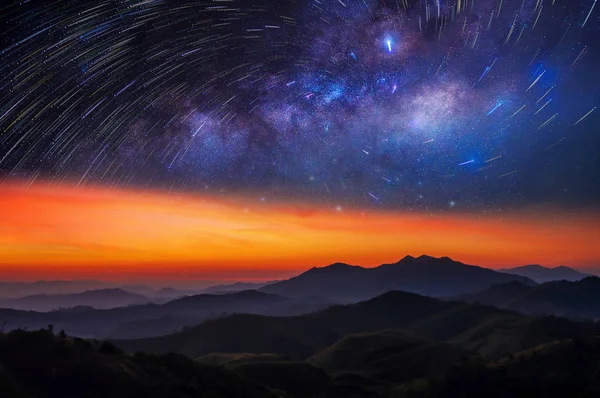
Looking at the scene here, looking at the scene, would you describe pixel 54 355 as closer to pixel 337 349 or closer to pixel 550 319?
pixel 337 349

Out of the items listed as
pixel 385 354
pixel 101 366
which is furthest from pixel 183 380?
pixel 385 354

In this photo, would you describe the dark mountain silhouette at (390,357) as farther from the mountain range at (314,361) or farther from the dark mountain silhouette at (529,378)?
the dark mountain silhouette at (529,378)

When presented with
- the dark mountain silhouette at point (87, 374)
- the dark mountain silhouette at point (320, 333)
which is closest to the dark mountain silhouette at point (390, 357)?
the dark mountain silhouette at point (320, 333)

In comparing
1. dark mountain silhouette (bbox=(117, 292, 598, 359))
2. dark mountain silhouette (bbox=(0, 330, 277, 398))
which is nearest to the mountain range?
dark mountain silhouette (bbox=(0, 330, 277, 398))

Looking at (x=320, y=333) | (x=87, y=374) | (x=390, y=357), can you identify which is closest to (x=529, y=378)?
(x=390, y=357)

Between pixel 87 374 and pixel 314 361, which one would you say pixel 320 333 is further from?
pixel 87 374

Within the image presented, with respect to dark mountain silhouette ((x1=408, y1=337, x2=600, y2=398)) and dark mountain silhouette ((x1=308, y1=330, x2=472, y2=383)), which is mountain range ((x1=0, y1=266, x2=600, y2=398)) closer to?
dark mountain silhouette ((x1=408, y1=337, x2=600, y2=398))
